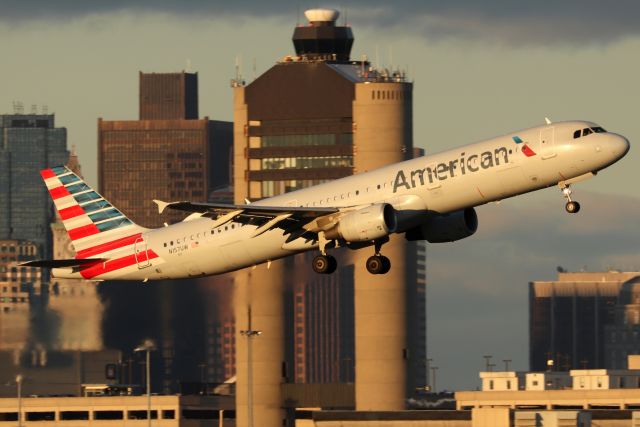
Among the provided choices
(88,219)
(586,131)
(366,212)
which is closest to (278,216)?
(366,212)

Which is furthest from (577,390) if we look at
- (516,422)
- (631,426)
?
(516,422)

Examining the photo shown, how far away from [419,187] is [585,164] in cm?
931

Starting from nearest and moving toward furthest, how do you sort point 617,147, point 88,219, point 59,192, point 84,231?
point 617,147, point 84,231, point 88,219, point 59,192

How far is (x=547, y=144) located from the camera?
4104 inches

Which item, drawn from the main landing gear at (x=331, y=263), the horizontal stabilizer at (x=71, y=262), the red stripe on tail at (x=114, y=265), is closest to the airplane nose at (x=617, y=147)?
the main landing gear at (x=331, y=263)

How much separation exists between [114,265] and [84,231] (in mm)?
5162

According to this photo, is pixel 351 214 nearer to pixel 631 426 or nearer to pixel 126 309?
pixel 631 426

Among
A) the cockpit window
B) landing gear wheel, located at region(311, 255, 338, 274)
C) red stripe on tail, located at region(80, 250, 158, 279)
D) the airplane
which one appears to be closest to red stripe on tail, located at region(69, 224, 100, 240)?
the airplane

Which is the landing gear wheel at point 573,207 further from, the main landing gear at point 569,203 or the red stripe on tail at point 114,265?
the red stripe on tail at point 114,265

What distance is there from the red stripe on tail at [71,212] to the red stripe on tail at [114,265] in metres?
6.10

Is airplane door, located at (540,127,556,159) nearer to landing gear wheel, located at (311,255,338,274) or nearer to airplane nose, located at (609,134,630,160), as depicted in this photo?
airplane nose, located at (609,134,630,160)

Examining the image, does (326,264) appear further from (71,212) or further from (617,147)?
(71,212)

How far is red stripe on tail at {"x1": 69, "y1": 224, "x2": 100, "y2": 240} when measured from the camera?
122062mm

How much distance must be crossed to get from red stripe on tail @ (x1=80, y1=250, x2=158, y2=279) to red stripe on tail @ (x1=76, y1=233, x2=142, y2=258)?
1.05 meters
